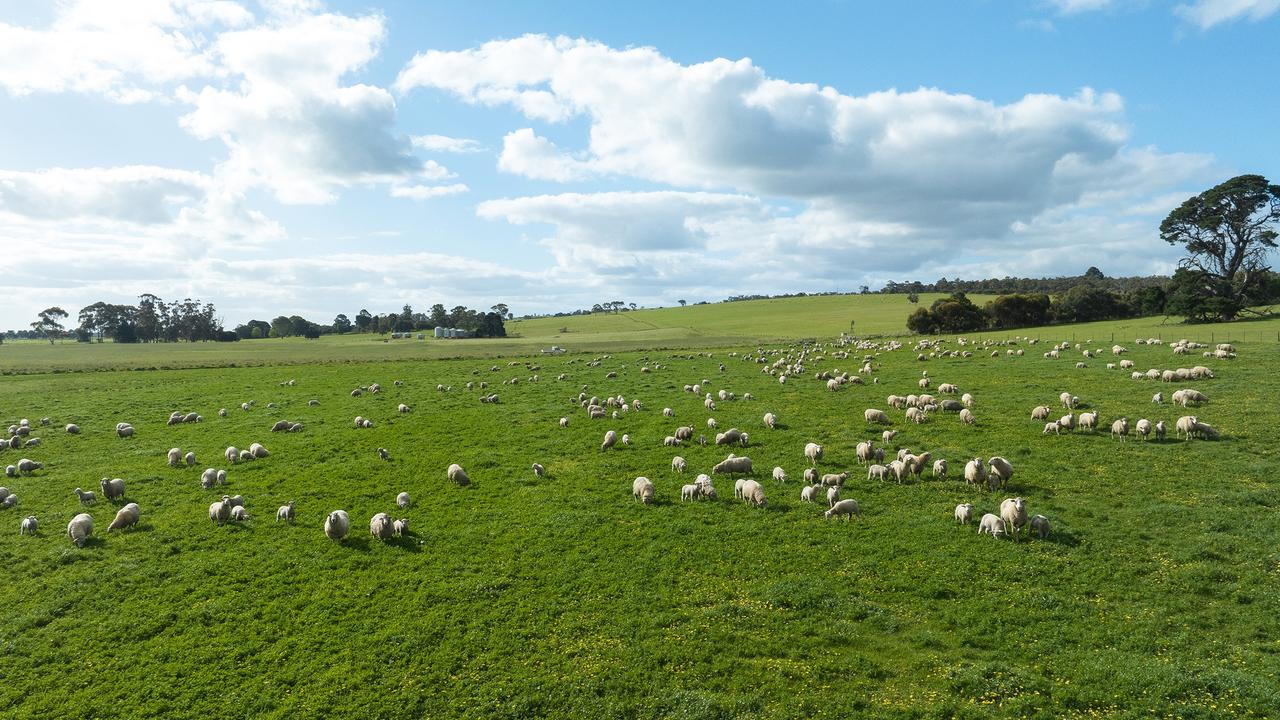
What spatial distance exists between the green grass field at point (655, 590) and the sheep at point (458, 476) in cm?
46

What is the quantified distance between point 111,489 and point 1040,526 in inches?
1178

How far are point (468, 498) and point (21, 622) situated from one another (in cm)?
1112

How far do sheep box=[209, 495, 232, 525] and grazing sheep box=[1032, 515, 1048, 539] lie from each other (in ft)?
79.7

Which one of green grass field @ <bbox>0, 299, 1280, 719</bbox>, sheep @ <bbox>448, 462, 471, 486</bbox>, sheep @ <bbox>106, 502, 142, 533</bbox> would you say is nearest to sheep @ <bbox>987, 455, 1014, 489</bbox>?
green grass field @ <bbox>0, 299, 1280, 719</bbox>

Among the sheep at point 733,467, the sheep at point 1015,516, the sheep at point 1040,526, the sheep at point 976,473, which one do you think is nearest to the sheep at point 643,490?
the sheep at point 733,467

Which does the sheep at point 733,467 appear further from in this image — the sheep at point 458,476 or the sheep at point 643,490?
the sheep at point 458,476

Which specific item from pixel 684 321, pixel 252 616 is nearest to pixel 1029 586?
pixel 252 616

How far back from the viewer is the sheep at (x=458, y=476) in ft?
75.1

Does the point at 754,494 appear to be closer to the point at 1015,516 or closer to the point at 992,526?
the point at 992,526

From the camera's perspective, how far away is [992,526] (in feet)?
54.6

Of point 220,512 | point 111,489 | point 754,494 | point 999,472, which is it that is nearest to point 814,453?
point 754,494

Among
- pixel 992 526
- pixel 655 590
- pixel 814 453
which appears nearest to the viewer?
pixel 655 590

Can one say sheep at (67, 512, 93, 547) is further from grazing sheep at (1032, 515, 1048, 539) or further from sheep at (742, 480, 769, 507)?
grazing sheep at (1032, 515, 1048, 539)

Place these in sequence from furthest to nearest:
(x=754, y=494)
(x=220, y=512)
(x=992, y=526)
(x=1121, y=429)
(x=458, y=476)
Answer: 1. (x=1121, y=429)
2. (x=458, y=476)
3. (x=754, y=494)
4. (x=220, y=512)
5. (x=992, y=526)
